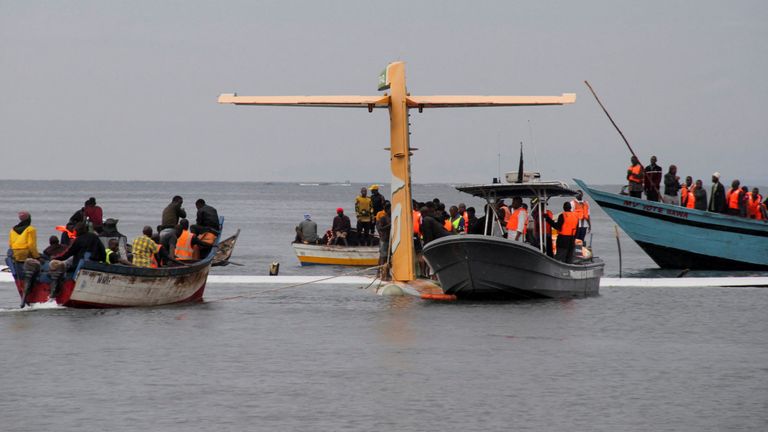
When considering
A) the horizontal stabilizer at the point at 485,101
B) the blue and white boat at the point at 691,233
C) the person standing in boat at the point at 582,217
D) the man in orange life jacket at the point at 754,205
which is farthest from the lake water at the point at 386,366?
the man in orange life jacket at the point at 754,205

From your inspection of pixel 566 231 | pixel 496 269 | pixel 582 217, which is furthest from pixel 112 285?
pixel 582 217

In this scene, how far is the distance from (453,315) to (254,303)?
6056 mm

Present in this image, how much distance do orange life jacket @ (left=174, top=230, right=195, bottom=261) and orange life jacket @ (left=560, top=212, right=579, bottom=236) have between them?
8.35 meters

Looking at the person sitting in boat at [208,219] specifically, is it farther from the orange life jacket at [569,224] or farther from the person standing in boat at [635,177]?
the person standing in boat at [635,177]

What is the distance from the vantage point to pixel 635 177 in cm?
3625

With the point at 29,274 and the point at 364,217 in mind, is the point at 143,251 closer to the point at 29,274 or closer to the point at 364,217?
the point at 29,274

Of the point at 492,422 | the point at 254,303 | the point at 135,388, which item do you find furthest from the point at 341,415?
the point at 254,303

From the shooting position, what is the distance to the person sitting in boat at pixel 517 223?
2456cm

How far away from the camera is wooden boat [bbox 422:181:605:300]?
944 inches

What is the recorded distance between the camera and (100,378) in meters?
17.2

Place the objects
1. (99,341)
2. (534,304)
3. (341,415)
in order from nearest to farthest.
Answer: (341,415) → (99,341) → (534,304)

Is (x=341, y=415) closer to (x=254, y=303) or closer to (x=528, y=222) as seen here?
(x=528, y=222)

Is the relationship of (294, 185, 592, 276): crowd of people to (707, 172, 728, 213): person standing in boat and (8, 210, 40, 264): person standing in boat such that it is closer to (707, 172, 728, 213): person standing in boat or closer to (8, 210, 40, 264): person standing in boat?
(707, 172, 728, 213): person standing in boat

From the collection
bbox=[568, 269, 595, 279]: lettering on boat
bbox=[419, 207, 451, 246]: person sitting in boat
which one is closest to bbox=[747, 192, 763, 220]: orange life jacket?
bbox=[568, 269, 595, 279]: lettering on boat
